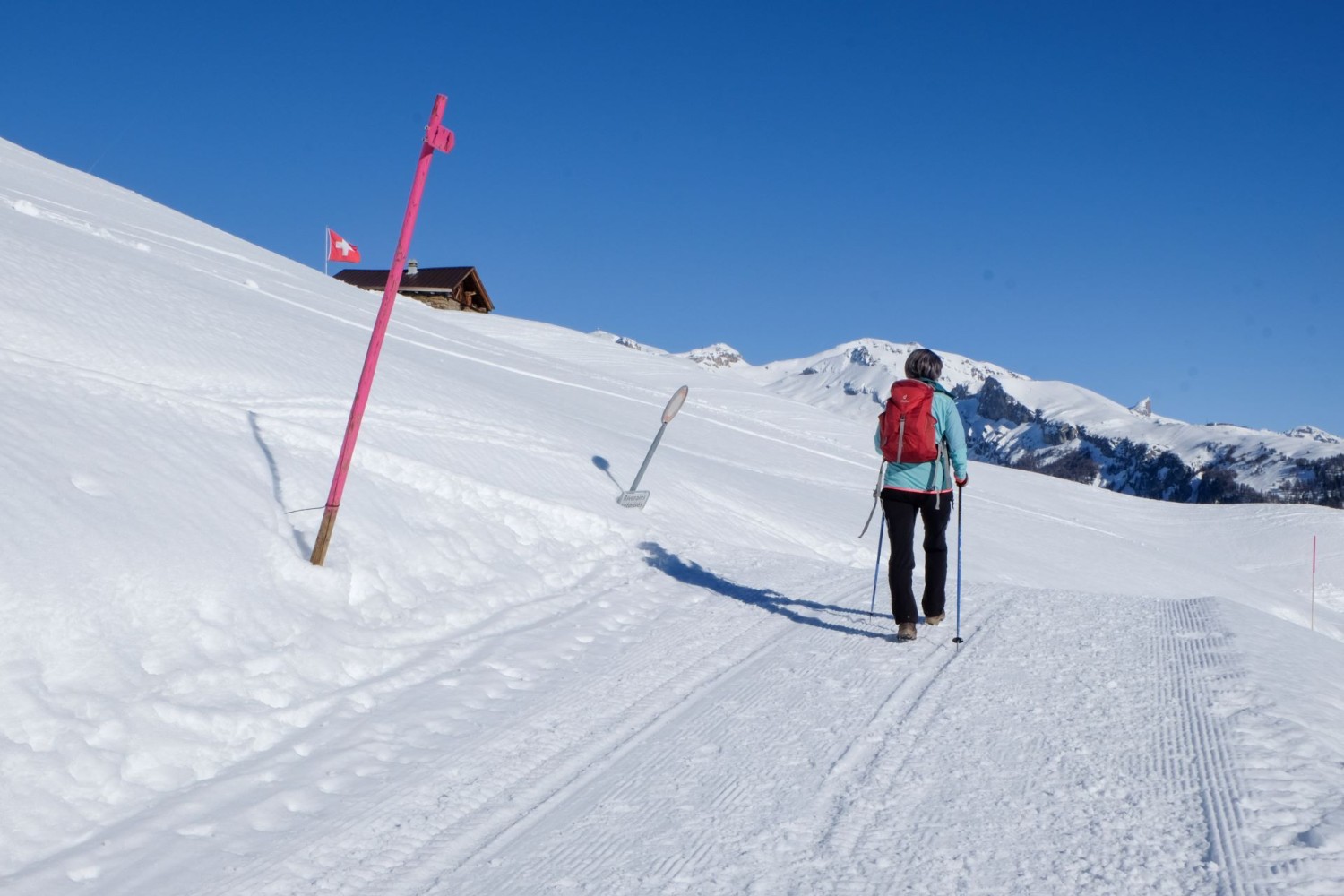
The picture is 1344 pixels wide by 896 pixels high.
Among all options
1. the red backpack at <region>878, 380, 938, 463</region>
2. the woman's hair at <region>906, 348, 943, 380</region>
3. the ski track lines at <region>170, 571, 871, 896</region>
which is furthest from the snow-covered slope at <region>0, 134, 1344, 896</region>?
the woman's hair at <region>906, 348, 943, 380</region>

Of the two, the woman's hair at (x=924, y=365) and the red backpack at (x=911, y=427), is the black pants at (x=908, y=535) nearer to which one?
the red backpack at (x=911, y=427)

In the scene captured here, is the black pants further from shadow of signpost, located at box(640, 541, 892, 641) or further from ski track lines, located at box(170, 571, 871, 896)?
ski track lines, located at box(170, 571, 871, 896)

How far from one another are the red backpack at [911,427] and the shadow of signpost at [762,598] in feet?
4.04

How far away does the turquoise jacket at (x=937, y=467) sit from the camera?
6.22 metres

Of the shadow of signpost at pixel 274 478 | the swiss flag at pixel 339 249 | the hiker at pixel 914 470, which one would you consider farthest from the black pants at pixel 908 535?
the swiss flag at pixel 339 249

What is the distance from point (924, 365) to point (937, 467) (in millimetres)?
676

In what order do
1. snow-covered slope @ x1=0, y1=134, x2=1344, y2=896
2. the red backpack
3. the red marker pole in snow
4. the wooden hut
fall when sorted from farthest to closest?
the wooden hut < the red backpack < the red marker pole in snow < snow-covered slope @ x1=0, y1=134, x2=1344, y2=896

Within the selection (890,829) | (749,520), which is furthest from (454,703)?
(749,520)

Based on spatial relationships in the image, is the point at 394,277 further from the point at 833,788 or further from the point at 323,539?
the point at 833,788

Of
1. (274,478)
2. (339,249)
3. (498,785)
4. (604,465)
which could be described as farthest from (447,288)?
(498,785)

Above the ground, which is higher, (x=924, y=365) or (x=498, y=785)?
(x=924, y=365)

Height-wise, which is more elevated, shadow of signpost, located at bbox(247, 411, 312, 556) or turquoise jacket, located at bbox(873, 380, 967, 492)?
turquoise jacket, located at bbox(873, 380, 967, 492)

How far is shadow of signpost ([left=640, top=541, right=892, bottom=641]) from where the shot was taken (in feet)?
22.6

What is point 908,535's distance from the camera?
20.4ft
